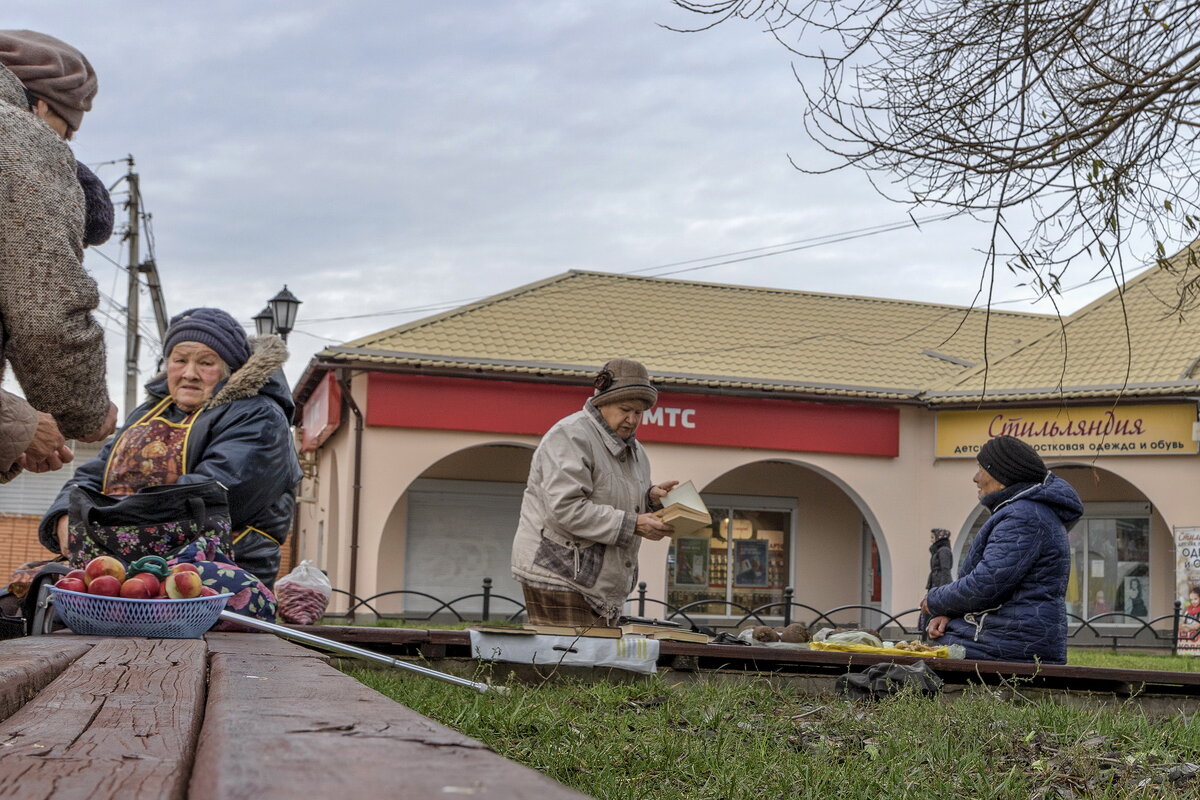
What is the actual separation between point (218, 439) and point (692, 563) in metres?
17.8

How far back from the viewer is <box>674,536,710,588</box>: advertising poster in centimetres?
2192

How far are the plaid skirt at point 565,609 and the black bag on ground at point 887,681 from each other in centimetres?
111

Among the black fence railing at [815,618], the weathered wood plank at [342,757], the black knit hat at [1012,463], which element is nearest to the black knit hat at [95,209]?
the weathered wood plank at [342,757]

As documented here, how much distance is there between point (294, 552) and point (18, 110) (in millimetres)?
26269

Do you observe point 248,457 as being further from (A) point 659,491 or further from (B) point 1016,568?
(B) point 1016,568

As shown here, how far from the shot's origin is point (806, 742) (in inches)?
163

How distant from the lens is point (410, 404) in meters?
18.4

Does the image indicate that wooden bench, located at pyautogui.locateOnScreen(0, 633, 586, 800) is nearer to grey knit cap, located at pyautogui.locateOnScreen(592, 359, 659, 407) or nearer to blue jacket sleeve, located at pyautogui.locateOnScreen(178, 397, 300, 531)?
blue jacket sleeve, located at pyautogui.locateOnScreen(178, 397, 300, 531)

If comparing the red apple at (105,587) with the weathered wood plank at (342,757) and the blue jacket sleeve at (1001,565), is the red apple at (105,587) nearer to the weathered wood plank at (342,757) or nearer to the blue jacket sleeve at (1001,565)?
the weathered wood plank at (342,757)

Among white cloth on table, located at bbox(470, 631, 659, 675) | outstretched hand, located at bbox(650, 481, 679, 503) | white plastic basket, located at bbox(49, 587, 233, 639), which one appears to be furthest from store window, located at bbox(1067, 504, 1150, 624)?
white plastic basket, located at bbox(49, 587, 233, 639)

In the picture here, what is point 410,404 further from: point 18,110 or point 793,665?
point 18,110

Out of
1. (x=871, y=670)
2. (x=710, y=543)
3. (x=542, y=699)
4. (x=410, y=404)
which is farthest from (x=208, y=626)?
(x=710, y=543)

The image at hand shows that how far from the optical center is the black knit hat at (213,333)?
16.4ft

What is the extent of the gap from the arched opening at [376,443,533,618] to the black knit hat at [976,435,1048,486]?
14.4 metres
